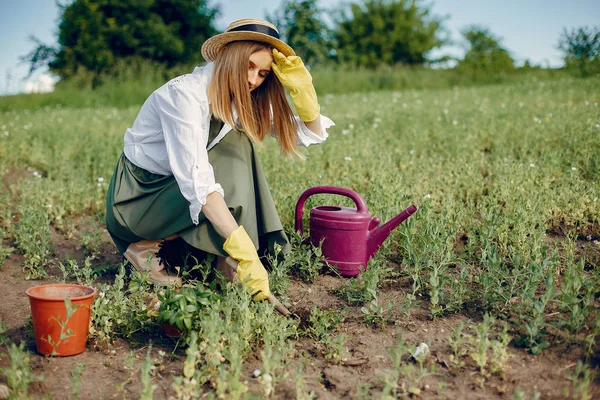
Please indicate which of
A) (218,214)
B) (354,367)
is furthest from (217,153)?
(354,367)

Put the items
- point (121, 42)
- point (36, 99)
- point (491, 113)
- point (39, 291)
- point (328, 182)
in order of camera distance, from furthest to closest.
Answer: point (121, 42), point (36, 99), point (491, 113), point (328, 182), point (39, 291)

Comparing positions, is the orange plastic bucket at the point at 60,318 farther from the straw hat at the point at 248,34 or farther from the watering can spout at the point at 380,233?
the watering can spout at the point at 380,233

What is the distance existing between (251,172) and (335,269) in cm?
67

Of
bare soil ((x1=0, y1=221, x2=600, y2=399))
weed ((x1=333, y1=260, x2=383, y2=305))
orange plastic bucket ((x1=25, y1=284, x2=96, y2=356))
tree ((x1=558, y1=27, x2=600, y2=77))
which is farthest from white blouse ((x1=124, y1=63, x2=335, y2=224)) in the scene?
tree ((x1=558, y1=27, x2=600, y2=77))

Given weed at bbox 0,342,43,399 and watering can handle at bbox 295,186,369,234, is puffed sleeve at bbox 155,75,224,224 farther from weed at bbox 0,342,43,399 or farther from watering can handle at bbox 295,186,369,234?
weed at bbox 0,342,43,399

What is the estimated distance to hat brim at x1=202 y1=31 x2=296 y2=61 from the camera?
262 centimetres

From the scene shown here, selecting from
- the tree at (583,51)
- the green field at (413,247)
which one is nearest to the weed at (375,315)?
the green field at (413,247)

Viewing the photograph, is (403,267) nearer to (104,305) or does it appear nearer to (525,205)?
(525,205)

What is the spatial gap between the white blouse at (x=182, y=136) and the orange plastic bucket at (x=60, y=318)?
1.90 feet

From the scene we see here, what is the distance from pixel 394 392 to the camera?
193cm

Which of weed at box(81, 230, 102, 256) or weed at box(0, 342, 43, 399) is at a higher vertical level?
weed at box(81, 230, 102, 256)

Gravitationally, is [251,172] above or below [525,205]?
above

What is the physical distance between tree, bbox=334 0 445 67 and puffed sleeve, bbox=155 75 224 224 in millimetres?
26319

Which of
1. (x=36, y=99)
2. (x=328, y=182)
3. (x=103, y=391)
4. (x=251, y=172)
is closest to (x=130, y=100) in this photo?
(x=36, y=99)
